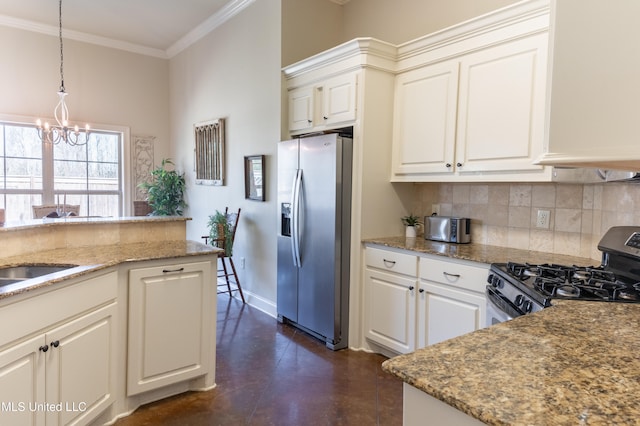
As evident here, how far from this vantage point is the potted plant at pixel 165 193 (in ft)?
18.2

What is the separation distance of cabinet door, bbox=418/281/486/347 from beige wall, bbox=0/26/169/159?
16.3 ft

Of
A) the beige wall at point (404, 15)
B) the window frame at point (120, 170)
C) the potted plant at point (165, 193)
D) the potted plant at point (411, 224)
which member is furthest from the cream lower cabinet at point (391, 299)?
the window frame at point (120, 170)

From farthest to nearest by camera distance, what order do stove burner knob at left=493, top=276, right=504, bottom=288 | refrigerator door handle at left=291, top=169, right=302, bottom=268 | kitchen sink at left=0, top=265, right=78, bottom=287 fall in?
refrigerator door handle at left=291, top=169, right=302, bottom=268, stove burner knob at left=493, top=276, right=504, bottom=288, kitchen sink at left=0, top=265, right=78, bottom=287

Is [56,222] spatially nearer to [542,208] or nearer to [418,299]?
[418,299]

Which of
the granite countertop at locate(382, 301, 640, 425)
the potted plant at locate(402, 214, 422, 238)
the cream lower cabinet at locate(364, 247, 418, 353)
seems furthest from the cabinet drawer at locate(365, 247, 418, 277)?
the granite countertop at locate(382, 301, 640, 425)

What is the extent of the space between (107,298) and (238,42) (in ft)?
11.0

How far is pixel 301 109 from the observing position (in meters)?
3.66

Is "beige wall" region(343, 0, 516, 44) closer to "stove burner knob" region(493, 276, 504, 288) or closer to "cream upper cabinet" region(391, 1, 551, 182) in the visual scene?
"cream upper cabinet" region(391, 1, 551, 182)

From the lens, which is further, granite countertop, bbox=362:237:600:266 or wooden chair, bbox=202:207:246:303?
wooden chair, bbox=202:207:246:303

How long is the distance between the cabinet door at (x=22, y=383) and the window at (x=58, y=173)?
4.56 metres

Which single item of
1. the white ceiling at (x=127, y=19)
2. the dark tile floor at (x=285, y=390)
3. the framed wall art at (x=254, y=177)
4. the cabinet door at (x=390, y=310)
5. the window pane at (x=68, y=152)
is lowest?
the dark tile floor at (x=285, y=390)

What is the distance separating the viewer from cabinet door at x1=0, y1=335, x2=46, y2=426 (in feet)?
4.80

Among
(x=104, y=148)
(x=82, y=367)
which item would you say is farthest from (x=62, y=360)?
(x=104, y=148)

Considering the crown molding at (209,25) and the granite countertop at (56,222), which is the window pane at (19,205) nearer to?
the crown molding at (209,25)
